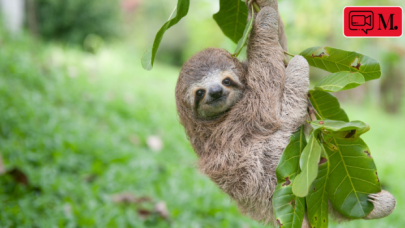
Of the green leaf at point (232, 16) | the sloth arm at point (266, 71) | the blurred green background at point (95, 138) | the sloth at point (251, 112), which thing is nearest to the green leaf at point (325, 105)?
the sloth at point (251, 112)

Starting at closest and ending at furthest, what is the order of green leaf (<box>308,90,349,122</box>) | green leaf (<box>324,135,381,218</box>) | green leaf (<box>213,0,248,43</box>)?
green leaf (<box>324,135,381,218</box>)
green leaf (<box>308,90,349,122</box>)
green leaf (<box>213,0,248,43</box>)

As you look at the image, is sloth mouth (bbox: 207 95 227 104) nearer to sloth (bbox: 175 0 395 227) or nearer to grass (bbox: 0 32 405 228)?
sloth (bbox: 175 0 395 227)

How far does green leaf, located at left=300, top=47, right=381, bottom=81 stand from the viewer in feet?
6.60

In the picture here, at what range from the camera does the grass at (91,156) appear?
4090 mm

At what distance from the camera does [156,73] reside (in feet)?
37.8

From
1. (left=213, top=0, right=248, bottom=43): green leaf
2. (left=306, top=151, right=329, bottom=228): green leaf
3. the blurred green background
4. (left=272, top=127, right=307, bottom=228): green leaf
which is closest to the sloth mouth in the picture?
(left=213, top=0, right=248, bottom=43): green leaf

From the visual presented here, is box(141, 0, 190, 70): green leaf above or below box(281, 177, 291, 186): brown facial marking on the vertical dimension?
above

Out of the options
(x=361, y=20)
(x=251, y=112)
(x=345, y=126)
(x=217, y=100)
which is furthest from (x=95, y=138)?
(x=345, y=126)

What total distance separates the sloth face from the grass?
202 cm

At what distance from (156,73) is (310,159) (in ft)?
33.5

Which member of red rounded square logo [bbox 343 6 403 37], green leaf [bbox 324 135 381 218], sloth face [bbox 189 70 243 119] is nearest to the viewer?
green leaf [bbox 324 135 381 218]

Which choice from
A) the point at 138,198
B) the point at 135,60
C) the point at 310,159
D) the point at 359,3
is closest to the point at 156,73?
the point at 135,60

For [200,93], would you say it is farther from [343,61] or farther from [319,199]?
[319,199]

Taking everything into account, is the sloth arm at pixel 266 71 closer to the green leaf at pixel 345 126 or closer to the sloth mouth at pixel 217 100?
the sloth mouth at pixel 217 100
